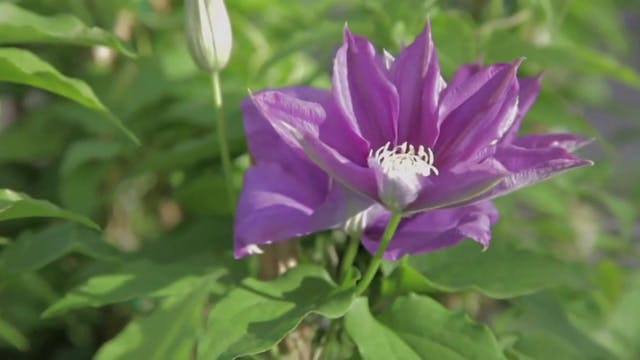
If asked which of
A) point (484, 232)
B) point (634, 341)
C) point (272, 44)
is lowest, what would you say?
point (634, 341)

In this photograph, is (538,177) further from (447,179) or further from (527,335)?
(527,335)

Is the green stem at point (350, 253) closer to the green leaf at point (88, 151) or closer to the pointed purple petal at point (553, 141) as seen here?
the pointed purple petal at point (553, 141)

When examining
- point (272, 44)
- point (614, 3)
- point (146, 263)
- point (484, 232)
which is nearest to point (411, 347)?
point (484, 232)

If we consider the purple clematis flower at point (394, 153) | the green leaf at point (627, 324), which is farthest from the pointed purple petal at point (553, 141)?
the green leaf at point (627, 324)

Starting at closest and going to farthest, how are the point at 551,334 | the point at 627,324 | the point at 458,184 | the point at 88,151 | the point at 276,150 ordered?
the point at 458,184 → the point at 276,150 → the point at 551,334 → the point at 88,151 → the point at 627,324

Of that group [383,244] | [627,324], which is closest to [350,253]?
[383,244]

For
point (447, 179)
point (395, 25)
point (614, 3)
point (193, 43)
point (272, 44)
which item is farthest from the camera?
point (614, 3)

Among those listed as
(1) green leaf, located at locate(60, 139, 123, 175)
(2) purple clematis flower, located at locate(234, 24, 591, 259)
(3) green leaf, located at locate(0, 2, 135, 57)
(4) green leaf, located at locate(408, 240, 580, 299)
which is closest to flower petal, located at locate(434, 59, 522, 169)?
(2) purple clematis flower, located at locate(234, 24, 591, 259)

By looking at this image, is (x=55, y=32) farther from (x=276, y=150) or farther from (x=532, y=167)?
(x=532, y=167)

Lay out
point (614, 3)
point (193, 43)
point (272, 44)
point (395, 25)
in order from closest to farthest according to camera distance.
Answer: point (193, 43) < point (395, 25) < point (272, 44) < point (614, 3)
